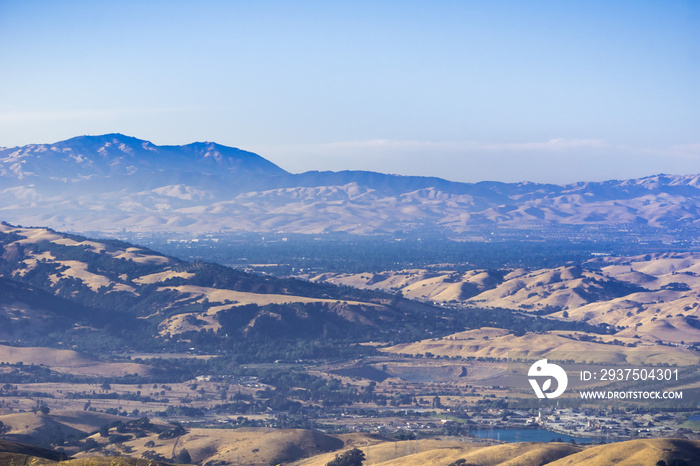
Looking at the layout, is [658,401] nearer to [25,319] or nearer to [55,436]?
[55,436]

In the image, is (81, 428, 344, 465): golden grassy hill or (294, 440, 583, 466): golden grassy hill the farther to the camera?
(81, 428, 344, 465): golden grassy hill

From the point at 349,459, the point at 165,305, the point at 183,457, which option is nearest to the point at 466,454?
the point at 349,459

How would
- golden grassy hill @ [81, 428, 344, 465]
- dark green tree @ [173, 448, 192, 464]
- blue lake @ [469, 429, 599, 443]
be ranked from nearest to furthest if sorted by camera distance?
1. dark green tree @ [173, 448, 192, 464]
2. golden grassy hill @ [81, 428, 344, 465]
3. blue lake @ [469, 429, 599, 443]

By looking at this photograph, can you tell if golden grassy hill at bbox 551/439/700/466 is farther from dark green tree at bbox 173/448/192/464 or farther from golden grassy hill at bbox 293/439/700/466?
dark green tree at bbox 173/448/192/464

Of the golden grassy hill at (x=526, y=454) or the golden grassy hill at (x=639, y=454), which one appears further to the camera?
the golden grassy hill at (x=526, y=454)

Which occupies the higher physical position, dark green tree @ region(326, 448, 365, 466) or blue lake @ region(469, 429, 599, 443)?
dark green tree @ region(326, 448, 365, 466)

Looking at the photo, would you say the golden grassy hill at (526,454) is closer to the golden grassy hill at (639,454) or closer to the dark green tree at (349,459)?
the golden grassy hill at (639,454)

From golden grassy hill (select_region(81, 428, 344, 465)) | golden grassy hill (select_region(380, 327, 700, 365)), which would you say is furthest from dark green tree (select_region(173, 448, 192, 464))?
golden grassy hill (select_region(380, 327, 700, 365))

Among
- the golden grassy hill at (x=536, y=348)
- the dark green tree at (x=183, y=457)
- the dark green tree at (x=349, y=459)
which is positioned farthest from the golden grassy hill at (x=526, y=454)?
the golden grassy hill at (x=536, y=348)
